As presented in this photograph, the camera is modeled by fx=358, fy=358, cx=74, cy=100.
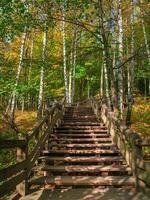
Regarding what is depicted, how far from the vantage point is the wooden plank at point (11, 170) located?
6.38 m

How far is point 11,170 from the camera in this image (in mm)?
6992

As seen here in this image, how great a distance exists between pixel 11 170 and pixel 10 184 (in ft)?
0.96

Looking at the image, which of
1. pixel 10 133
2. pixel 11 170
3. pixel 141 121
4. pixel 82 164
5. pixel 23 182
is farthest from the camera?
pixel 141 121

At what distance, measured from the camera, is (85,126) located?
16359 mm

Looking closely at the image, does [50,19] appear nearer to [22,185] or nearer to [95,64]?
[22,185]

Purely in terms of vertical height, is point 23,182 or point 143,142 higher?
point 143,142

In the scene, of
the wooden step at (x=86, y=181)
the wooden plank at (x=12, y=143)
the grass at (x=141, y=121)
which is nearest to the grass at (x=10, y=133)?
the wooden plank at (x=12, y=143)

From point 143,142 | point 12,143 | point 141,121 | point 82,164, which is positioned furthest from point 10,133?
point 12,143

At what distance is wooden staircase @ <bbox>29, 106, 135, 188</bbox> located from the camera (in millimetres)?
8742

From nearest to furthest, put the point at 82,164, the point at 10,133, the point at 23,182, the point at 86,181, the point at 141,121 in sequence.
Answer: the point at 23,182 < the point at 86,181 < the point at 82,164 < the point at 10,133 < the point at 141,121

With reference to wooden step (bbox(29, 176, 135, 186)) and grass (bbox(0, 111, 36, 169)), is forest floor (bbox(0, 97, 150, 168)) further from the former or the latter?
wooden step (bbox(29, 176, 135, 186))

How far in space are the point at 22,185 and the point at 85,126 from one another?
27.3 ft

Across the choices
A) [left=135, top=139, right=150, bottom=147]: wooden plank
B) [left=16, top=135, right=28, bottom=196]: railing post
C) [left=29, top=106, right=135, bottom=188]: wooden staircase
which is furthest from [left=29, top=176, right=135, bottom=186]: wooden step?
[left=135, top=139, right=150, bottom=147]: wooden plank

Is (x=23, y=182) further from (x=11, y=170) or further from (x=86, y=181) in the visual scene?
(x=86, y=181)
